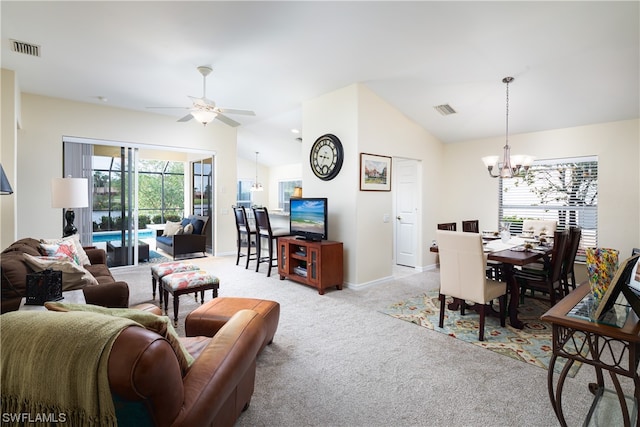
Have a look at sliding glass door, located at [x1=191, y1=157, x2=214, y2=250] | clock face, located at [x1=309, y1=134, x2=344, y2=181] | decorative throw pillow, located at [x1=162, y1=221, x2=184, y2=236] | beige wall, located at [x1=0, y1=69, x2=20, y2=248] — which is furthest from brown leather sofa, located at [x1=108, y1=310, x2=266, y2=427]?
decorative throw pillow, located at [x1=162, y1=221, x2=184, y2=236]

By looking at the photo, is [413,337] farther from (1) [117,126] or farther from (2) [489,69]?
(1) [117,126]

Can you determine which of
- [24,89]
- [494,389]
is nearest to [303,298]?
[494,389]

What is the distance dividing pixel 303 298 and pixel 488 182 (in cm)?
Result: 392

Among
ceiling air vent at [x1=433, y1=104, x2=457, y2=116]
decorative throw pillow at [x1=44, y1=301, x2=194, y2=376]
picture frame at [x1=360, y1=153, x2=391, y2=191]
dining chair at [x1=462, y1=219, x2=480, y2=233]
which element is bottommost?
decorative throw pillow at [x1=44, y1=301, x2=194, y2=376]

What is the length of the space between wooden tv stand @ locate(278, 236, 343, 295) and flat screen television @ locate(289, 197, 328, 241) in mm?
118

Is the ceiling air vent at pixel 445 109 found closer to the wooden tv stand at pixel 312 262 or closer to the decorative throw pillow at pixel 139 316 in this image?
the wooden tv stand at pixel 312 262

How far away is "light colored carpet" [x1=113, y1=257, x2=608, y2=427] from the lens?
189cm

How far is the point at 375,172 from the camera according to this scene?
15.6ft

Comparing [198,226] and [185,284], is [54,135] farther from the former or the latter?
[185,284]

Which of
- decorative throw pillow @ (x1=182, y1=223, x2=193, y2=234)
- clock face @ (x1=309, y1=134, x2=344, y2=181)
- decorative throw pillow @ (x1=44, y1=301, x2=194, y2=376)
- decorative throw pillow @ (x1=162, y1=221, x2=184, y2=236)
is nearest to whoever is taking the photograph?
decorative throw pillow @ (x1=44, y1=301, x2=194, y2=376)

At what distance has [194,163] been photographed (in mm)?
7758

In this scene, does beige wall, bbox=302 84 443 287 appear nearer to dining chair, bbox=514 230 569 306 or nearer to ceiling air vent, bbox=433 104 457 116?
ceiling air vent, bbox=433 104 457 116

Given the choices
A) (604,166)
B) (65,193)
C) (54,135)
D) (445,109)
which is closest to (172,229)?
(54,135)

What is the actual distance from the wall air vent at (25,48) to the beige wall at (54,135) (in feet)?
5.69
